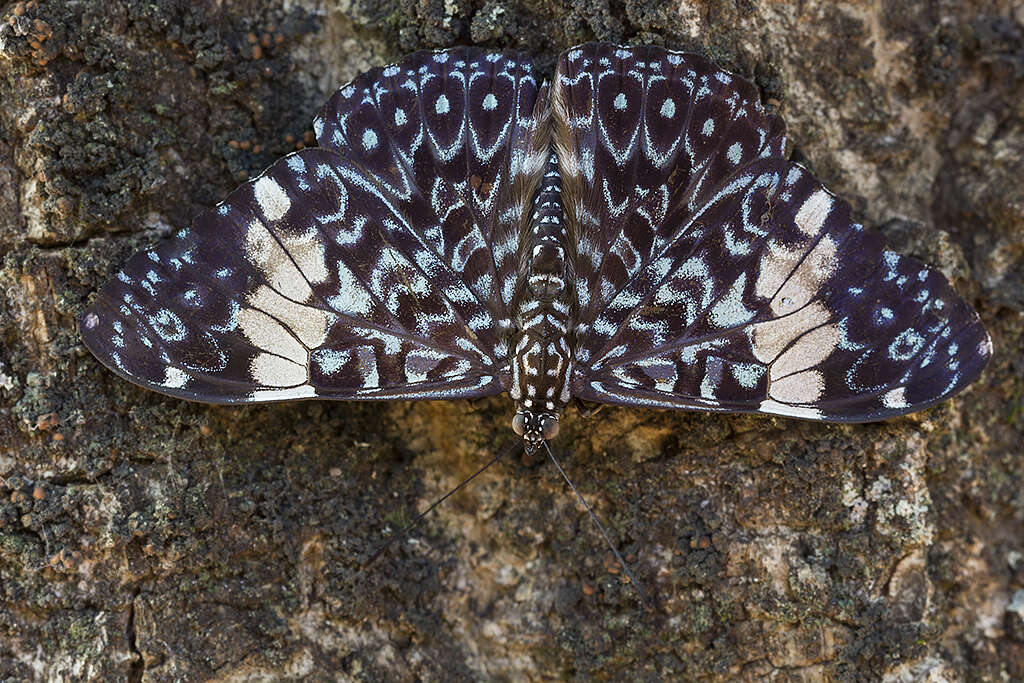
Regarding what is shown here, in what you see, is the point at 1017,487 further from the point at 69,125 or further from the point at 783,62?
the point at 69,125

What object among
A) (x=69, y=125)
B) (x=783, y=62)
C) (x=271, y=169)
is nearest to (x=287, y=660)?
(x=271, y=169)

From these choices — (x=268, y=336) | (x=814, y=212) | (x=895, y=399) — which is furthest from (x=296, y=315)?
(x=895, y=399)

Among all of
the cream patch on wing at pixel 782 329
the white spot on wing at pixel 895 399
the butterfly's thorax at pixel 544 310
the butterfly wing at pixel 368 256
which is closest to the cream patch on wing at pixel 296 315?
the butterfly wing at pixel 368 256

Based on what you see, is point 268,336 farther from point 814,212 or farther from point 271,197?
point 814,212

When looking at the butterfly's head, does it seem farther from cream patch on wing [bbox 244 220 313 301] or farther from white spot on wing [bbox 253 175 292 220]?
white spot on wing [bbox 253 175 292 220]

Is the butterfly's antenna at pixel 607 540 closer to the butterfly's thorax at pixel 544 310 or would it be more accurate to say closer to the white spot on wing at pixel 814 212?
the butterfly's thorax at pixel 544 310

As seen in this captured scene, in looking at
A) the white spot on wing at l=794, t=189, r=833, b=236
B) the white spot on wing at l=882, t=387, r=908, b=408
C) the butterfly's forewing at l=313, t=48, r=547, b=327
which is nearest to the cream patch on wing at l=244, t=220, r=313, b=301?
the butterfly's forewing at l=313, t=48, r=547, b=327

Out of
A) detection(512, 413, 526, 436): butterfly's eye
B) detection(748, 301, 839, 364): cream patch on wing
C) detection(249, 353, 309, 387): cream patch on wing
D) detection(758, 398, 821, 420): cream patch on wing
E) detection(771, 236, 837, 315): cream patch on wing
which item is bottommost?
detection(512, 413, 526, 436): butterfly's eye
